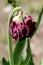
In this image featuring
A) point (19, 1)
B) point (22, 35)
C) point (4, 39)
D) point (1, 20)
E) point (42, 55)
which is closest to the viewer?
point (22, 35)

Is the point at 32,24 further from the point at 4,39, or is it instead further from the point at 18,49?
the point at 4,39

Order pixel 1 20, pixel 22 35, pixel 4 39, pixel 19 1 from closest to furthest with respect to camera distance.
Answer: pixel 22 35, pixel 19 1, pixel 4 39, pixel 1 20

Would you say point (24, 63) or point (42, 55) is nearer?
point (24, 63)

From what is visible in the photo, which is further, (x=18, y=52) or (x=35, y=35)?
(x=35, y=35)

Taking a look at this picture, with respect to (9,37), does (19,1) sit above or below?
above

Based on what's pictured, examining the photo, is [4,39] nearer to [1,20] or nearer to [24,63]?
[1,20]

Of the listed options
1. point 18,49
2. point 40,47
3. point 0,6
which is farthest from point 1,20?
point 18,49

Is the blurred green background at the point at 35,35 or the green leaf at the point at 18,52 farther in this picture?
the blurred green background at the point at 35,35

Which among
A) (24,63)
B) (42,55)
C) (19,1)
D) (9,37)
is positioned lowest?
(42,55)

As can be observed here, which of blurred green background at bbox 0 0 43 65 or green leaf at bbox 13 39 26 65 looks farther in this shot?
blurred green background at bbox 0 0 43 65
